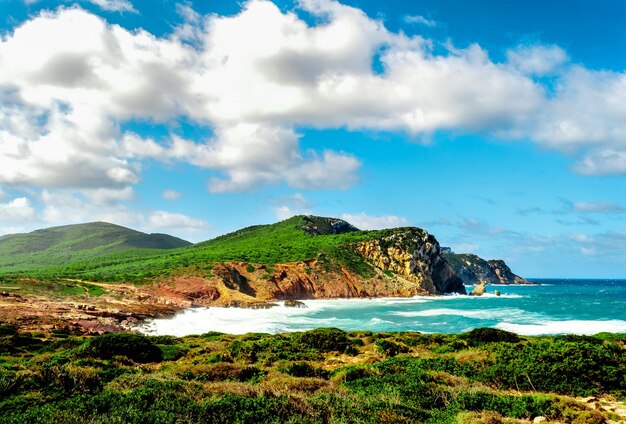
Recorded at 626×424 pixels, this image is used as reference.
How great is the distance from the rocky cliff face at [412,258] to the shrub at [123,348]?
9012cm

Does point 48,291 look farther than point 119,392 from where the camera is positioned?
Yes

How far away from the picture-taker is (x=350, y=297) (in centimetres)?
9338

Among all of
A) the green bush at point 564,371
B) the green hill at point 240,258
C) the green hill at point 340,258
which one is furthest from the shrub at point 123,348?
the green hill at point 340,258

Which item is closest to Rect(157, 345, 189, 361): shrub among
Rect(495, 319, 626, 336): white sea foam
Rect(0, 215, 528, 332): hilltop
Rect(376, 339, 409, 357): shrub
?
Rect(376, 339, 409, 357): shrub

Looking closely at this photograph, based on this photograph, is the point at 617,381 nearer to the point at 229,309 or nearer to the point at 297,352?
the point at 297,352

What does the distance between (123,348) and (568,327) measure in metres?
46.3

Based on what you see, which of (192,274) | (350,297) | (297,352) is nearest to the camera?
(297,352)

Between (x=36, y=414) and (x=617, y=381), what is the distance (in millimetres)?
18695

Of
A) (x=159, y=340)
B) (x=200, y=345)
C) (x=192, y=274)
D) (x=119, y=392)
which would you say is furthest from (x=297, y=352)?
(x=192, y=274)

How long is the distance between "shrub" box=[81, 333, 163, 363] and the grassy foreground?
55 mm

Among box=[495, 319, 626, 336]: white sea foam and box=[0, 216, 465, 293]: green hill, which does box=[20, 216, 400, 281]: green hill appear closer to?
box=[0, 216, 465, 293]: green hill

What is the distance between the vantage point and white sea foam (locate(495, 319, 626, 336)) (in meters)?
41.6

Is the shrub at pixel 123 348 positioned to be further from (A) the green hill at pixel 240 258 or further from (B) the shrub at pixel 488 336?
(A) the green hill at pixel 240 258

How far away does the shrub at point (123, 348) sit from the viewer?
Answer: 65.4ft
